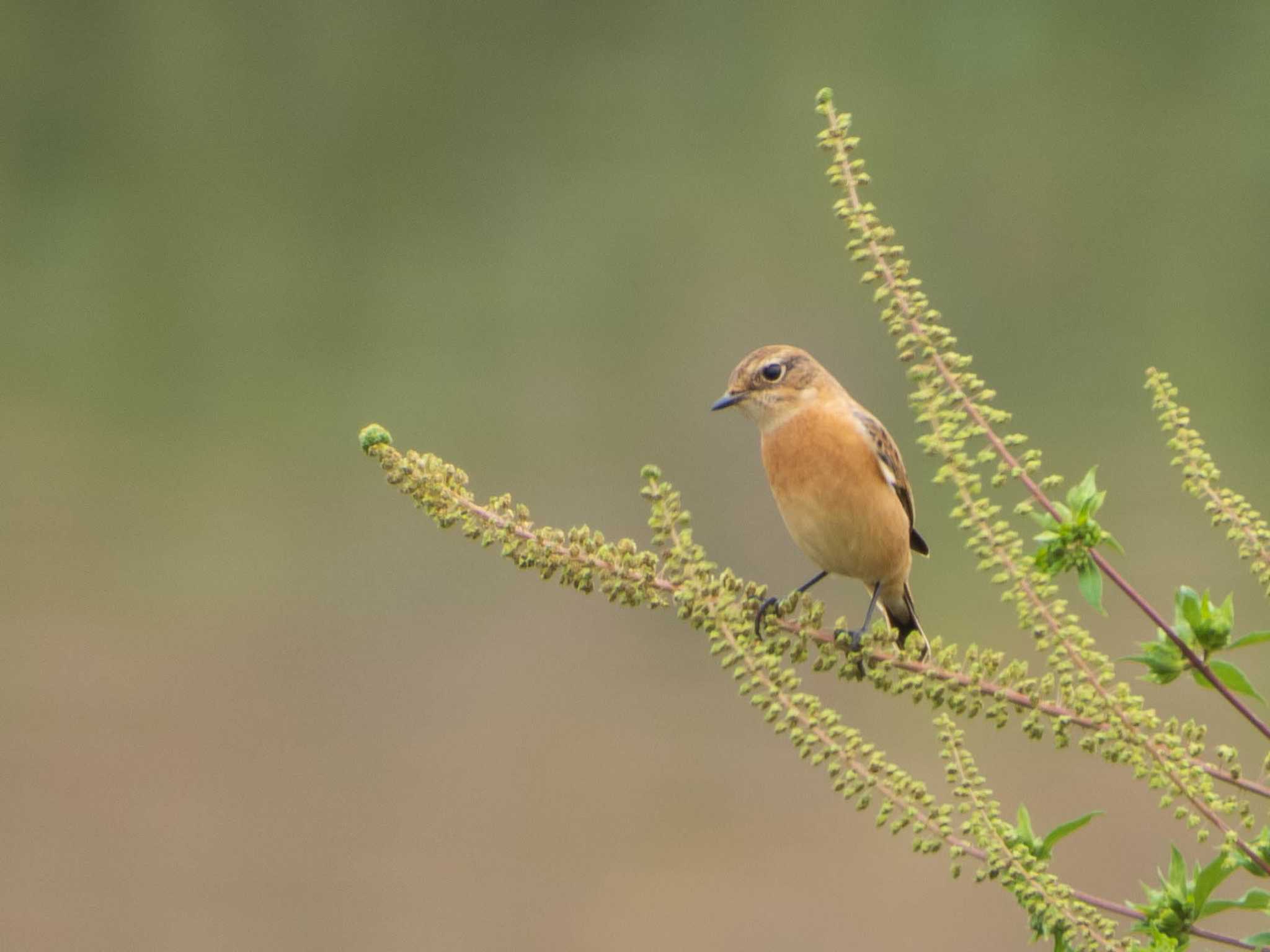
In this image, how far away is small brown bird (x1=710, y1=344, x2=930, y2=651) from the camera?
8.64 feet

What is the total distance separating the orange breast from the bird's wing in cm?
2

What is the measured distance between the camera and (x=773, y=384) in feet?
9.16

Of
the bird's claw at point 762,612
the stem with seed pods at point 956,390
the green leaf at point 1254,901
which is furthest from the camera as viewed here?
the bird's claw at point 762,612

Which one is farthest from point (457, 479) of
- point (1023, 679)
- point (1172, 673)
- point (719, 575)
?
point (1172, 673)

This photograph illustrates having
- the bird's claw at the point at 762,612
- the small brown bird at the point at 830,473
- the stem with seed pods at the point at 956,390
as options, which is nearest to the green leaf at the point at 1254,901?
the stem with seed pods at the point at 956,390

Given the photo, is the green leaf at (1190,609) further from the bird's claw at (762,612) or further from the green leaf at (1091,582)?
the bird's claw at (762,612)

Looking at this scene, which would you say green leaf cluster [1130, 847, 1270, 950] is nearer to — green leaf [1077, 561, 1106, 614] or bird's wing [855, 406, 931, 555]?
green leaf [1077, 561, 1106, 614]

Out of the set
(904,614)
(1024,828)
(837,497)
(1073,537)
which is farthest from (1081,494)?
(904,614)

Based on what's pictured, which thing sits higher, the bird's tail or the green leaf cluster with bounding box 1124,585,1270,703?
the bird's tail

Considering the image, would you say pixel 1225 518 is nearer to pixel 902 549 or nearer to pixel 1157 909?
pixel 1157 909

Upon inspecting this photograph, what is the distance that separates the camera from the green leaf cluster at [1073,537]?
4.31ft

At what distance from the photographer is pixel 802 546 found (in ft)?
8.88

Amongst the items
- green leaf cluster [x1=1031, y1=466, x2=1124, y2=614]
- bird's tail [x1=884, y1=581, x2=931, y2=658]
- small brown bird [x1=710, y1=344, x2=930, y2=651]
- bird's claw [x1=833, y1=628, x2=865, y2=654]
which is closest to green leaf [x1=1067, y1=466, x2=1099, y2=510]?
green leaf cluster [x1=1031, y1=466, x2=1124, y2=614]

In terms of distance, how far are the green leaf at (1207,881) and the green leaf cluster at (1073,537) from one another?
0.26m
